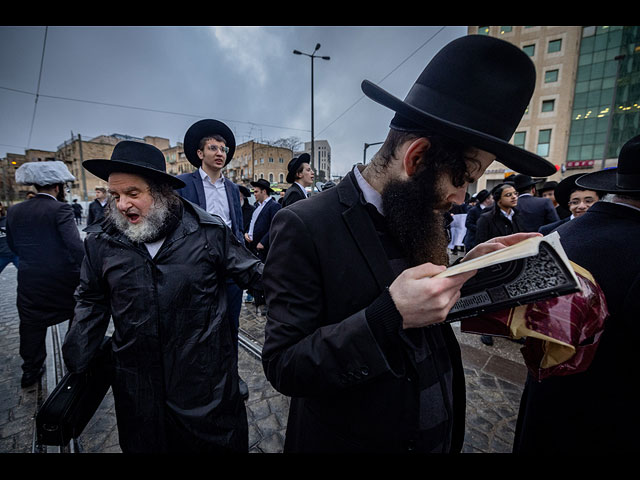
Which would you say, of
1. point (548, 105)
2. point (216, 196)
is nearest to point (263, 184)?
point (216, 196)

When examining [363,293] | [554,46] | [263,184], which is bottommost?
[363,293]

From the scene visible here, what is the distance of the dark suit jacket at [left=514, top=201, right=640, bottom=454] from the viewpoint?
1266mm

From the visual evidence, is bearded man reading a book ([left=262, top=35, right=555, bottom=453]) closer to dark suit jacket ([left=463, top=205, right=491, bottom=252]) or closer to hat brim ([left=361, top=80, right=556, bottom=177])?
hat brim ([left=361, top=80, right=556, bottom=177])

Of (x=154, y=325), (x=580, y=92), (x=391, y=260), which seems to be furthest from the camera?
(x=580, y=92)

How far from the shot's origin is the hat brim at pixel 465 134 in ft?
2.90

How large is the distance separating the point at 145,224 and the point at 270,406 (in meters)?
2.17

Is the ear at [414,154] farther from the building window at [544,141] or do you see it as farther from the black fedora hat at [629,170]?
the building window at [544,141]

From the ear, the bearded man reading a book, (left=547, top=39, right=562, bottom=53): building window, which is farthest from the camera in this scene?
(left=547, top=39, right=562, bottom=53): building window

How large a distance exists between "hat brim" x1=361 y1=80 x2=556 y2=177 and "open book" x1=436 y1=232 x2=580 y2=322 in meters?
0.35

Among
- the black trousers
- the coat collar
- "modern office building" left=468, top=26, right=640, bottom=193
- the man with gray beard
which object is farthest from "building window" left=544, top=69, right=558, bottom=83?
the black trousers

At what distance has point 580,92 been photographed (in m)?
23.1

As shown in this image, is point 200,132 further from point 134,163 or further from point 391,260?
point 391,260

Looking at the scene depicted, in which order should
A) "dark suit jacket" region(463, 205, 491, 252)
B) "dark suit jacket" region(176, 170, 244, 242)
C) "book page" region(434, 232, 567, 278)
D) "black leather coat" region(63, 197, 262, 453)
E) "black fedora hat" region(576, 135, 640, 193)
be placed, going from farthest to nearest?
"dark suit jacket" region(463, 205, 491, 252) < "dark suit jacket" region(176, 170, 244, 242) < "black leather coat" region(63, 197, 262, 453) < "black fedora hat" region(576, 135, 640, 193) < "book page" region(434, 232, 567, 278)
